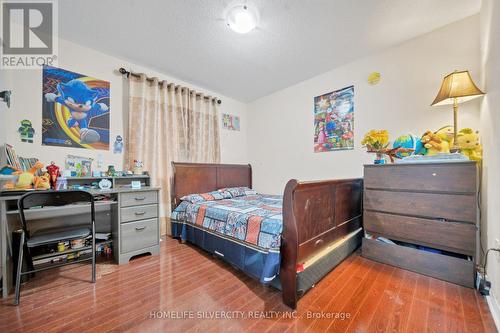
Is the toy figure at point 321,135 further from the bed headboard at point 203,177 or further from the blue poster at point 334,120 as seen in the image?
the bed headboard at point 203,177

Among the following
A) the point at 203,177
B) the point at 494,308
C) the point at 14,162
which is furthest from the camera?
the point at 203,177

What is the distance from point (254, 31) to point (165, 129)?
6.12ft

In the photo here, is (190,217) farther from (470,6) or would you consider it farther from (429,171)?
(470,6)

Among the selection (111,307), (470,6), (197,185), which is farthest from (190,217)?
(470,6)

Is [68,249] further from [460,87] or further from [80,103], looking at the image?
[460,87]

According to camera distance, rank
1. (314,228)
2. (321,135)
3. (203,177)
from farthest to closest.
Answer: (203,177) < (321,135) < (314,228)

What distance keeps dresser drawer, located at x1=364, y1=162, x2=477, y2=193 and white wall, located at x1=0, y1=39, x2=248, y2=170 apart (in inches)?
127

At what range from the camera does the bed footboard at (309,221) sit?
139 cm

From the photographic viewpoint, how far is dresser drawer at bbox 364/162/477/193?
1615 millimetres

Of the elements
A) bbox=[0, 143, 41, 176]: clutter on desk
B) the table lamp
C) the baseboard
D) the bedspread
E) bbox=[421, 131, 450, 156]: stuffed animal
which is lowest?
the baseboard

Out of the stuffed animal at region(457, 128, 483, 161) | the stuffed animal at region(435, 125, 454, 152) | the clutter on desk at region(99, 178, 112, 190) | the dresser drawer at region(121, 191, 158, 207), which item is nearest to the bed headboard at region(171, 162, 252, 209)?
the dresser drawer at region(121, 191, 158, 207)

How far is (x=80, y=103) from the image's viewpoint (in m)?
2.33

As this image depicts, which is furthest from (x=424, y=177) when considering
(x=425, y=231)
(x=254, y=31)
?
(x=254, y=31)

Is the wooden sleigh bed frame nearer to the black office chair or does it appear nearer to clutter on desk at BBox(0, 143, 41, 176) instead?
the black office chair
